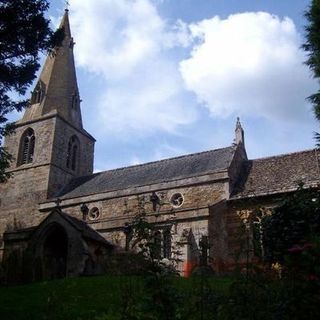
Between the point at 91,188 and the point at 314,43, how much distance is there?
65.7 feet

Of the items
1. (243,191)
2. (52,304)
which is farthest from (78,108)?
(52,304)

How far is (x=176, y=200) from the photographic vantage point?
27359 mm

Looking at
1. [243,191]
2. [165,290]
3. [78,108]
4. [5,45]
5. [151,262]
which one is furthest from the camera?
[78,108]

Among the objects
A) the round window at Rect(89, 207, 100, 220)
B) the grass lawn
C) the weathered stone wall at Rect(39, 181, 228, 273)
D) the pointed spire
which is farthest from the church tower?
the grass lawn

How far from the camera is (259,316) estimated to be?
4.95 m

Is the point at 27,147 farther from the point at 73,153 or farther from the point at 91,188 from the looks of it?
the point at 91,188

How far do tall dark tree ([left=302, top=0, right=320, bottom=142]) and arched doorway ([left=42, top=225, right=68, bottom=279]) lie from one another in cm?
1462

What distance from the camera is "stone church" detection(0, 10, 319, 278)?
2369 centimetres

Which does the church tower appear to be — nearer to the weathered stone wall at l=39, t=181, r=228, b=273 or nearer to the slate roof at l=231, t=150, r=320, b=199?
the weathered stone wall at l=39, t=181, r=228, b=273

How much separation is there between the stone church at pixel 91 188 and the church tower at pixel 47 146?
0.26 feet

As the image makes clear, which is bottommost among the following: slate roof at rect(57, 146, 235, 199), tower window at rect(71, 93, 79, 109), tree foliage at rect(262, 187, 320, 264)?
tree foliage at rect(262, 187, 320, 264)

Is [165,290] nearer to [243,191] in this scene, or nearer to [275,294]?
[275,294]

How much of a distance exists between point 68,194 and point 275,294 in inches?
1097

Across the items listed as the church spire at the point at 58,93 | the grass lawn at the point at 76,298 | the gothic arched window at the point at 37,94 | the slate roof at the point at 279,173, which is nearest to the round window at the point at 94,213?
A: the slate roof at the point at 279,173
